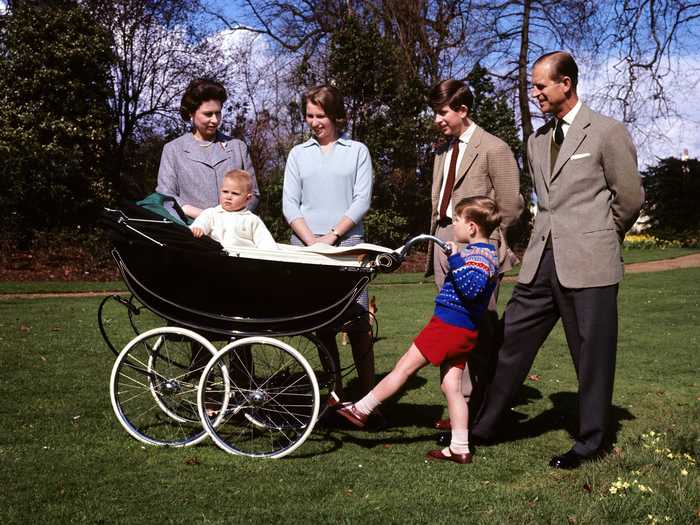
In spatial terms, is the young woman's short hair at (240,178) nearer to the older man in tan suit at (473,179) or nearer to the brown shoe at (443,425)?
the older man in tan suit at (473,179)

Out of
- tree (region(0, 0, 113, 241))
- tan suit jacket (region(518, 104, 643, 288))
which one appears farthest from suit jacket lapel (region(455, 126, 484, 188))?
tree (region(0, 0, 113, 241))

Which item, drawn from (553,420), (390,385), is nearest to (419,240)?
(390,385)

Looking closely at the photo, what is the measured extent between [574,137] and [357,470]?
2056 millimetres

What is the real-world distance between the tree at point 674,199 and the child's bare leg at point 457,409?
94.1 ft

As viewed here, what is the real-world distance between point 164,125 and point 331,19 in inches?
329

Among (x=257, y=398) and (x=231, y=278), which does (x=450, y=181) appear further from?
(x=257, y=398)

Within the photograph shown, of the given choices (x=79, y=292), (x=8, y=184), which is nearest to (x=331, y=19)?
(x=8, y=184)

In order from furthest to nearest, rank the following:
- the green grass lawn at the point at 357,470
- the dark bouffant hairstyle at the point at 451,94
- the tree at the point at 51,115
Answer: the tree at the point at 51,115
the dark bouffant hairstyle at the point at 451,94
the green grass lawn at the point at 357,470

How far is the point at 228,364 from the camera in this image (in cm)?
420

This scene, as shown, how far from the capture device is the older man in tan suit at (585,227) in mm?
3871

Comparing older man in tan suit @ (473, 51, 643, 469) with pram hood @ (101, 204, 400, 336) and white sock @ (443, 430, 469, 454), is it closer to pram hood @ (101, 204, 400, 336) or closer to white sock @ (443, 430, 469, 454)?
white sock @ (443, 430, 469, 454)

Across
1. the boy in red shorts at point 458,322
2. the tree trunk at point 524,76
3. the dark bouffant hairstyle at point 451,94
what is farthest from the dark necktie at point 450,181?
the tree trunk at point 524,76

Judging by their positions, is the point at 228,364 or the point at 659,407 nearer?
the point at 228,364

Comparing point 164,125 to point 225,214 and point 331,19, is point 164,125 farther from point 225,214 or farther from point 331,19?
point 225,214
